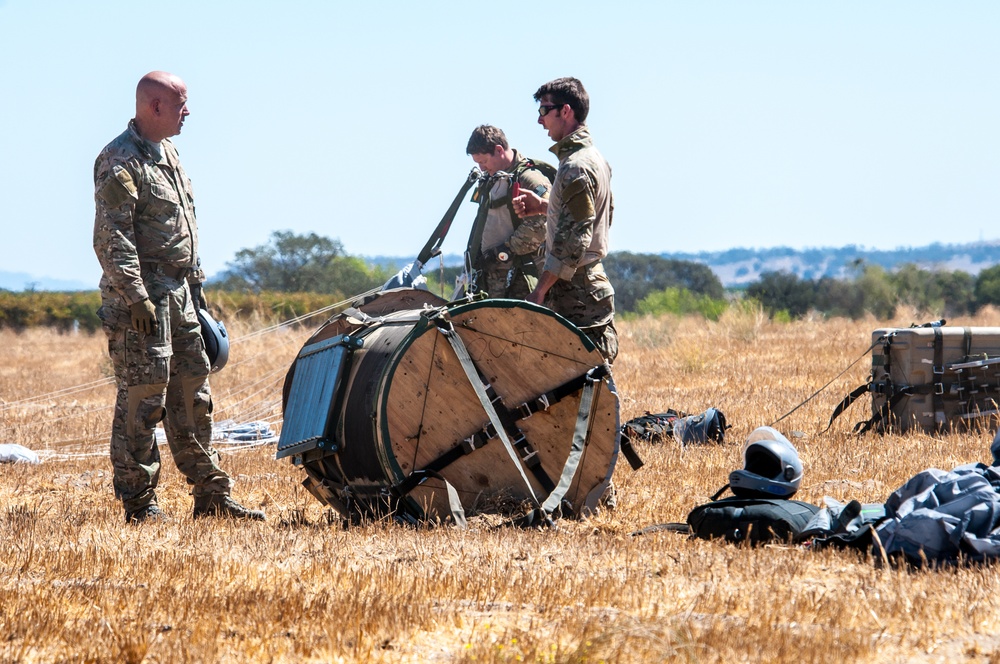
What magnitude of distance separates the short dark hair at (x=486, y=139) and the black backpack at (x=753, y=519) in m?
4.10

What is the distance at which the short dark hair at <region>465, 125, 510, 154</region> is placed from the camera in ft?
30.5

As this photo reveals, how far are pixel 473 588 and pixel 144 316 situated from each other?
276 centimetres

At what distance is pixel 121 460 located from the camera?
7047mm

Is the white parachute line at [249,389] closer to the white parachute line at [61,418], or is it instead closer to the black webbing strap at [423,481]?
the white parachute line at [61,418]

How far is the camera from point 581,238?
7.09 metres

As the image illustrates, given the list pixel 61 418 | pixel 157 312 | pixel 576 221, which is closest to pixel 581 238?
pixel 576 221

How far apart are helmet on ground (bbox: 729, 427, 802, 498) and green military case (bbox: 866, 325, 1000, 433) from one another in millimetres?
4205

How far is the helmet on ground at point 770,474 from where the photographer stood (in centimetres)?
609

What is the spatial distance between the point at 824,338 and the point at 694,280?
63.7 m

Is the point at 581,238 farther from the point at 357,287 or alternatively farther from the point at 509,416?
the point at 357,287

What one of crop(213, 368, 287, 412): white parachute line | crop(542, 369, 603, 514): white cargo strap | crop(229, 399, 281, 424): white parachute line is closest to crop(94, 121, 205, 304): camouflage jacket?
crop(542, 369, 603, 514): white cargo strap

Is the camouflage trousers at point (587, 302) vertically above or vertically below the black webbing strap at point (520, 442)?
above

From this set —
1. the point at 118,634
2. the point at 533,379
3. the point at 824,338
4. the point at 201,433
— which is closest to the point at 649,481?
the point at 533,379

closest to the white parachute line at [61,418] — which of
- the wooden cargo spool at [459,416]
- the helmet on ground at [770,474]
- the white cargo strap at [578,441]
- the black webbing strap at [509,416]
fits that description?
the wooden cargo spool at [459,416]
